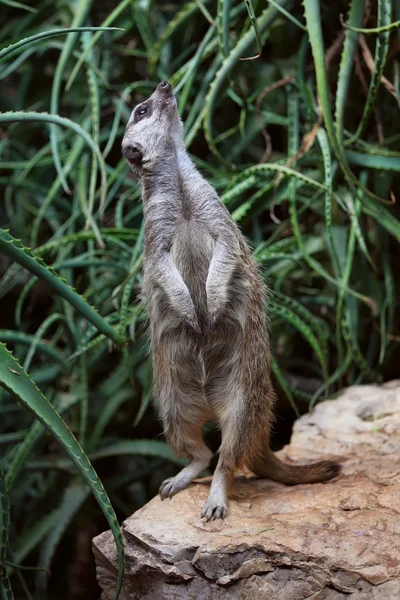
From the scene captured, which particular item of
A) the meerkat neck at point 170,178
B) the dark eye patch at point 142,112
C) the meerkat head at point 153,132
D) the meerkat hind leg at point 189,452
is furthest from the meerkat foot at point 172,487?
the dark eye patch at point 142,112

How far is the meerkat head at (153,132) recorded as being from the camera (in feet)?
5.95

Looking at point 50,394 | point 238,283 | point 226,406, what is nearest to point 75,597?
point 50,394

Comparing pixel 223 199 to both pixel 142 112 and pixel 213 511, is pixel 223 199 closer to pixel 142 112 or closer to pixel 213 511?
pixel 142 112

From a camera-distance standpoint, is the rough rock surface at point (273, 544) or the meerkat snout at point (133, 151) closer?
the rough rock surface at point (273, 544)

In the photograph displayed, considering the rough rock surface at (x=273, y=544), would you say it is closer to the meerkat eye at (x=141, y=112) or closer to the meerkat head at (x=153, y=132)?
the meerkat head at (x=153, y=132)

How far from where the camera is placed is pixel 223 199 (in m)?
2.32

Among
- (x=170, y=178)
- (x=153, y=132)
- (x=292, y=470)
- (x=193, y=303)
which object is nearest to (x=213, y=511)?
(x=292, y=470)

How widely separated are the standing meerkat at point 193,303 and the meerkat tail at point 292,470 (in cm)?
2

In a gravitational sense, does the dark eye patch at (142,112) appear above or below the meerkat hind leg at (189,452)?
above

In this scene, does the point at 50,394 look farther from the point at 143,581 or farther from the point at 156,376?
the point at 143,581

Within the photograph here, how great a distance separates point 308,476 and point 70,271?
1.43 meters

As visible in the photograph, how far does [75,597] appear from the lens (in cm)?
283

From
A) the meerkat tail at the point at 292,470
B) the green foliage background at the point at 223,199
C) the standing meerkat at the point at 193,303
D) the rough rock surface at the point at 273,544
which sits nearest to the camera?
the rough rock surface at the point at 273,544

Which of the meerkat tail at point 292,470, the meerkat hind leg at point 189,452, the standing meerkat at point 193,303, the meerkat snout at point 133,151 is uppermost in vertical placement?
the meerkat snout at point 133,151
